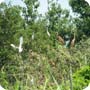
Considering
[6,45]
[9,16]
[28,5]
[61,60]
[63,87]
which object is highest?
[28,5]

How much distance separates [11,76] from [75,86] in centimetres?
93

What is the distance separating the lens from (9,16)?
17.4 metres

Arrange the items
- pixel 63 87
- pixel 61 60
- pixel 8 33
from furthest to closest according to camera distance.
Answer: pixel 8 33
pixel 61 60
pixel 63 87

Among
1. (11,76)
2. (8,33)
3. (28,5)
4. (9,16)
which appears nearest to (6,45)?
(8,33)

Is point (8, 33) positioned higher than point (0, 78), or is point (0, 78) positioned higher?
point (8, 33)

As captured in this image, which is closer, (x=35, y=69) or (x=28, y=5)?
(x=35, y=69)

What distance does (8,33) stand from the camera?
1508 cm

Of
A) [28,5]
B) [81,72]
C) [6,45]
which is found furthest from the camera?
[28,5]

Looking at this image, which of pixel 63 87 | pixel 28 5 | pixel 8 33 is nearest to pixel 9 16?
pixel 8 33

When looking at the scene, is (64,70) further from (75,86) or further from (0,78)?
(0,78)

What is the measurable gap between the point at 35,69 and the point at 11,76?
0.60m

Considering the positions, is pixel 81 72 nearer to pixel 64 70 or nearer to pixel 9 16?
pixel 64 70

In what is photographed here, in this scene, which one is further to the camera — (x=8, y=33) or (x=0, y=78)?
(x=8, y=33)

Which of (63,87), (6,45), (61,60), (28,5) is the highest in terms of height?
(28,5)
